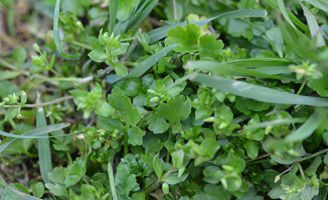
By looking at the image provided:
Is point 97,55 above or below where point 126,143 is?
above

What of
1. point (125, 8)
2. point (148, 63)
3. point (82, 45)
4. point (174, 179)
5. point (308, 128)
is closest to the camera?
point (308, 128)

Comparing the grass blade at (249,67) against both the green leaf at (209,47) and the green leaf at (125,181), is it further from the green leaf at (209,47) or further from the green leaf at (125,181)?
the green leaf at (125,181)

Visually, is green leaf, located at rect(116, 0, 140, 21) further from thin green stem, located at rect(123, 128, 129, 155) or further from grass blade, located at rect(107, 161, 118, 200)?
grass blade, located at rect(107, 161, 118, 200)

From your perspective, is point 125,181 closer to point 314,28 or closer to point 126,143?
point 126,143

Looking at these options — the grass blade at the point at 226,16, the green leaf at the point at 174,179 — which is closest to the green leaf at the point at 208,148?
the green leaf at the point at 174,179

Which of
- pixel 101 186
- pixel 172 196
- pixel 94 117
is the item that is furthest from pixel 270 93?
pixel 94 117

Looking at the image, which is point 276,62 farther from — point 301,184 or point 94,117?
point 94,117

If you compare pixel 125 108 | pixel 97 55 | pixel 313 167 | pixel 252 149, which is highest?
pixel 97 55

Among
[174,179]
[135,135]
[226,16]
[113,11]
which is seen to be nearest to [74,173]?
[135,135]
